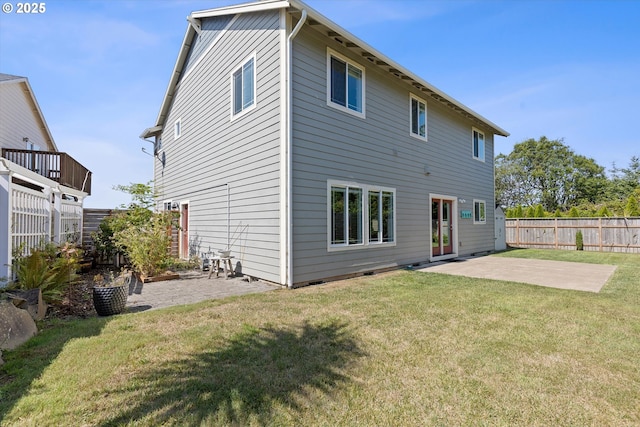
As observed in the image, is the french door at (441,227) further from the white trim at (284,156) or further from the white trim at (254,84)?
the white trim at (254,84)

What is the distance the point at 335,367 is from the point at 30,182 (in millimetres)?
7942

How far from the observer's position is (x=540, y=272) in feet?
26.9

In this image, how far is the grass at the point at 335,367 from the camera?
7.27 feet

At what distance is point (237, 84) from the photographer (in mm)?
7902

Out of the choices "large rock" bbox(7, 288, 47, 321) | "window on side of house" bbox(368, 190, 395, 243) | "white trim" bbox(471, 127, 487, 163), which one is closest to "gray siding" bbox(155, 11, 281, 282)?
"window on side of house" bbox(368, 190, 395, 243)

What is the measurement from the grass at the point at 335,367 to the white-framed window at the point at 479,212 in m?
8.22

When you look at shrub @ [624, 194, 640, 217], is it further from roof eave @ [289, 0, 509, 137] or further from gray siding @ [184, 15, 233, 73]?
gray siding @ [184, 15, 233, 73]

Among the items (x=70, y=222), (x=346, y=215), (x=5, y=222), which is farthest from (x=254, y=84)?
(x=70, y=222)

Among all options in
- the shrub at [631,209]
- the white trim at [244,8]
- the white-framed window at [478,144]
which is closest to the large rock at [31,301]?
the white trim at [244,8]

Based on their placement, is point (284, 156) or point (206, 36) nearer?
point (284, 156)

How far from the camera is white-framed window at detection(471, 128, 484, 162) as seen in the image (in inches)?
510

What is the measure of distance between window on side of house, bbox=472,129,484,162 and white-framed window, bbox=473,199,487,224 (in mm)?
1947

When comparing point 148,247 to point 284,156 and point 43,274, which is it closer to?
point 43,274

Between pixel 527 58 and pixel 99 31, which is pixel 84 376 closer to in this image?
pixel 99 31
